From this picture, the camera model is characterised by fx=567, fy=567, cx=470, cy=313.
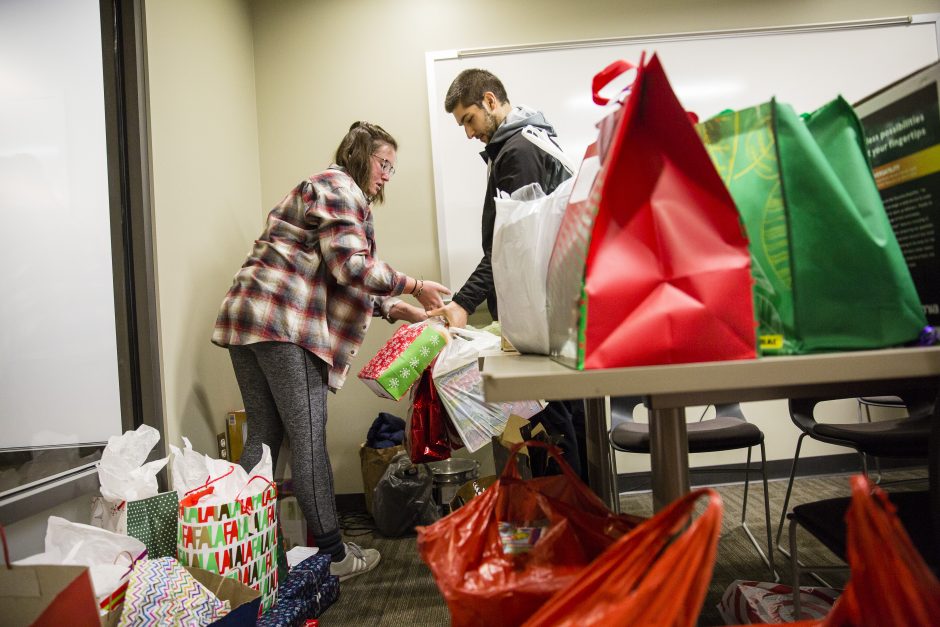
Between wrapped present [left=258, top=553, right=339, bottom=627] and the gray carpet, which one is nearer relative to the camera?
wrapped present [left=258, top=553, right=339, bottom=627]

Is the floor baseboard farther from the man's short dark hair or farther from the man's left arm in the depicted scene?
the man's short dark hair

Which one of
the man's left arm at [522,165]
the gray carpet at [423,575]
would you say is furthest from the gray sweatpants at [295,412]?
the man's left arm at [522,165]

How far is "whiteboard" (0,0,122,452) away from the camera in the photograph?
1.34 m

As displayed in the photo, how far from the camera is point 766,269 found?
0.62 metres

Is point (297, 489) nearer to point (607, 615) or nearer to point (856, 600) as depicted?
point (607, 615)

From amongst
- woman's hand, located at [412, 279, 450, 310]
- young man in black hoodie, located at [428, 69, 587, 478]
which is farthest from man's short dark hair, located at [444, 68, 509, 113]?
woman's hand, located at [412, 279, 450, 310]

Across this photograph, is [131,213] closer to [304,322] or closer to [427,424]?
[304,322]

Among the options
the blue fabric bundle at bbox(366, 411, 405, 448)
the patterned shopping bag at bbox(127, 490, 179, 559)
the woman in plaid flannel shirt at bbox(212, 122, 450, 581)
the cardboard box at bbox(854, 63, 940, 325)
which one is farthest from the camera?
the blue fabric bundle at bbox(366, 411, 405, 448)

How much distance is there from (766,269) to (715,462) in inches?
97.7

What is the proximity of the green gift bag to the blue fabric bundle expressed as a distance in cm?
211

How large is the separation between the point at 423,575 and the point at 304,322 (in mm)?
963

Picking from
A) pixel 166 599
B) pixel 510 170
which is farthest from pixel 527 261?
pixel 510 170

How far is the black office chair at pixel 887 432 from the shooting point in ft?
5.39

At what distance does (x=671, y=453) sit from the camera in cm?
74
